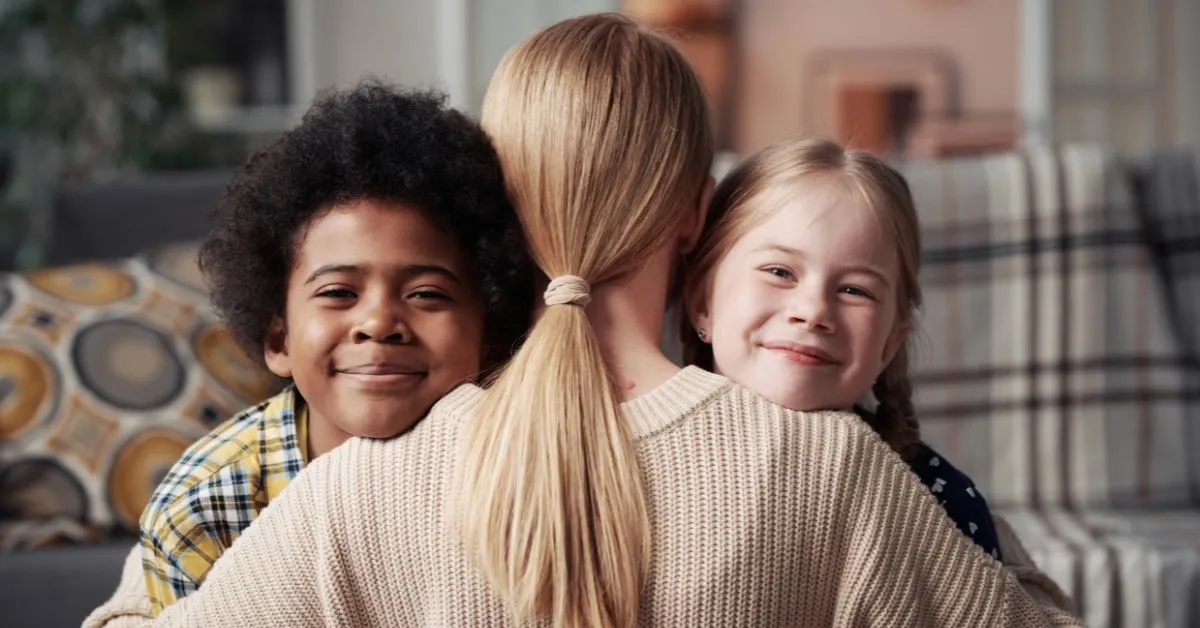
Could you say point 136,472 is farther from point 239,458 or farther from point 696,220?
point 696,220

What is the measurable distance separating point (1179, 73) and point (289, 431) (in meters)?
4.60

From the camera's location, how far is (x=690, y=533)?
0.84m

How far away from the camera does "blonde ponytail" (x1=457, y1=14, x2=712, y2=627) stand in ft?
2.75

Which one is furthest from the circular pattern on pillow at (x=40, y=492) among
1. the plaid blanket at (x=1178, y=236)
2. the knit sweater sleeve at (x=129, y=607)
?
the plaid blanket at (x=1178, y=236)

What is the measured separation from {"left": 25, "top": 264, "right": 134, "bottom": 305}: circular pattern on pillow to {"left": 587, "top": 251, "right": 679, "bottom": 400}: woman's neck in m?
1.32

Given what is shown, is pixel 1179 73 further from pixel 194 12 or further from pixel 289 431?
pixel 289 431

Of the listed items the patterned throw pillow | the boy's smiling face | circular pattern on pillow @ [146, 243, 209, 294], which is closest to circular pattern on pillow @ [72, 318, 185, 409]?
the patterned throw pillow

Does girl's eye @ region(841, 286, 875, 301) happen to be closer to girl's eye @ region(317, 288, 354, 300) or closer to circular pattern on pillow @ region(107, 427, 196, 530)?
girl's eye @ region(317, 288, 354, 300)

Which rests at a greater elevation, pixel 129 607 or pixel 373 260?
pixel 373 260

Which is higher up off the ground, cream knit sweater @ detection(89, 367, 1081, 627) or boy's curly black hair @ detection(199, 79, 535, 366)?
boy's curly black hair @ detection(199, 79, 535, 366)

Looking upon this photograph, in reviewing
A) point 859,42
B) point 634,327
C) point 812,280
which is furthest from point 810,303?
point 859,42

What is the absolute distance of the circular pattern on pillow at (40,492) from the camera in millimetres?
1877

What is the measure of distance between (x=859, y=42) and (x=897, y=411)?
4103mm

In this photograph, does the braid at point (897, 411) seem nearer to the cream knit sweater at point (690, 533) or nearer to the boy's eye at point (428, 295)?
the cream knit sweater at point (690, 533)
